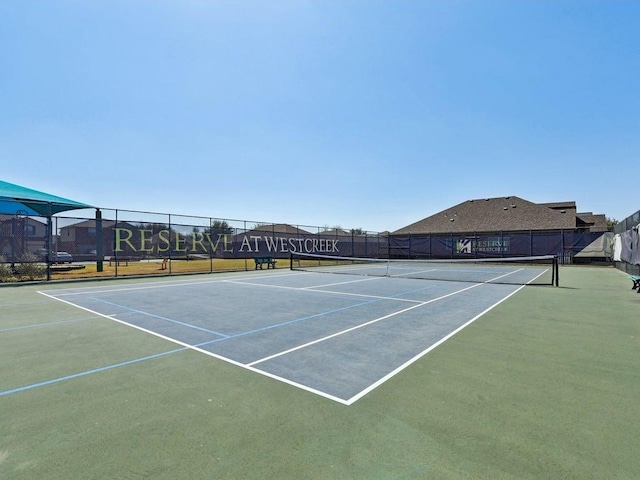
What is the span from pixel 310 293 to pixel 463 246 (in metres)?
27.6

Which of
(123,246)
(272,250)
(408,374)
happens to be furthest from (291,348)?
(272,250)

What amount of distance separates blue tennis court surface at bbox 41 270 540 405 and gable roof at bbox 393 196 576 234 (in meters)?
27.4

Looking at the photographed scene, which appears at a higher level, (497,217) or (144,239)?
(497,217)

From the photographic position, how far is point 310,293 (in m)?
11.1

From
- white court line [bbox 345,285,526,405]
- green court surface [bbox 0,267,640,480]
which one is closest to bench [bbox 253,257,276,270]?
white court line [bbox 345,285,526,405]

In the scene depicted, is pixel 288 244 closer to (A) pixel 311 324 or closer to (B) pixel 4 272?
(B) pixel 4 272

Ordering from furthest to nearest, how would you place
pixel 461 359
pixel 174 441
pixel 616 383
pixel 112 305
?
pixel 112 305
pixel 461 359
pixel 616 383
pixel 174 441

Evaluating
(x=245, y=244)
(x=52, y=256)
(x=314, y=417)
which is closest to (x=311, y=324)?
(x=314, y=417)

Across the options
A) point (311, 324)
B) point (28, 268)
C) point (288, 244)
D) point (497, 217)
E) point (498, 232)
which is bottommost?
point (311, 324)

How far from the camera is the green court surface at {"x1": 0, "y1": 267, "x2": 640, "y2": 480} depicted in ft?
7.73

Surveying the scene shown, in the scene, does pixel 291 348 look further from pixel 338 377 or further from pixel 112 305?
pixel 112 305

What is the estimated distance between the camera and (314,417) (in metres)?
3.02

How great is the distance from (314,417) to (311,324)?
3.58 metres

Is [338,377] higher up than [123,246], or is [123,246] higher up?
[123,246]
